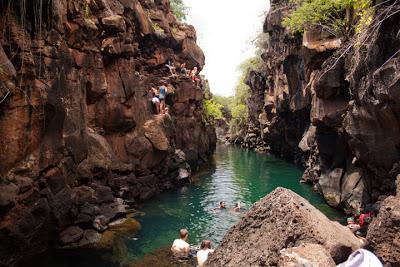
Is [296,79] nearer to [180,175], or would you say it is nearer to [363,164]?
[180,175]

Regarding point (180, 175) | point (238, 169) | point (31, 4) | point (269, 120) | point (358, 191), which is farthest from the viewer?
point (269, 120)

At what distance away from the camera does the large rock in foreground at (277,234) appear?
217 inches

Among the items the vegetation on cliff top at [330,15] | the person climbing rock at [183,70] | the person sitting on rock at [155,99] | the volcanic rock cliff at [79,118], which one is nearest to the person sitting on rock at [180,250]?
the volcanic rock cliff at [79,118]

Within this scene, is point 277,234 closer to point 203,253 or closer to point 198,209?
point 203,253

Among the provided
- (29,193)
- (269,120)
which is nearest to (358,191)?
(29,193)

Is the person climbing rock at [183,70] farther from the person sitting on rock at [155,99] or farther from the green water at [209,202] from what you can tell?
the green water at [209,202]

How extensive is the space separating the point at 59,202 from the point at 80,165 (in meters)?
2.87

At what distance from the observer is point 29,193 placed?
13133mm

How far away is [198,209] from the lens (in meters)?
21.6

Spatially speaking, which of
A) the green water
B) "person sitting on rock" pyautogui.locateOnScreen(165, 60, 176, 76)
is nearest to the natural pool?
the green water

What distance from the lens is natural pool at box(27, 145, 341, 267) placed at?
14.1 meters

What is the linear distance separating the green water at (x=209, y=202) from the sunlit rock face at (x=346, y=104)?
200 centimetres

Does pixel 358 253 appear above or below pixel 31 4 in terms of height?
below

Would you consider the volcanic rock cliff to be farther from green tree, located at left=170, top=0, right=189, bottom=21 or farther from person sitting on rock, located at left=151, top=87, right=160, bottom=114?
green tree, located at left=170, top=0, right=189, bottom=21
